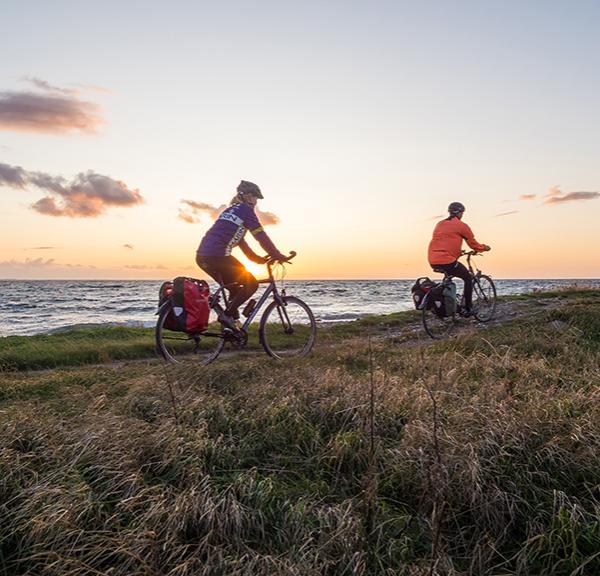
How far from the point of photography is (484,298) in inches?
559

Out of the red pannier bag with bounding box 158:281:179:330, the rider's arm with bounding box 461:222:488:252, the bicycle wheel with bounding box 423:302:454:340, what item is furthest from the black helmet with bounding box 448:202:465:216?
the red pannier bag with bounding box 158:281:179:330

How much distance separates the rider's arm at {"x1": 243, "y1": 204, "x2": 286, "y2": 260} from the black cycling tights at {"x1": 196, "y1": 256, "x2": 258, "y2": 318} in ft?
1.89

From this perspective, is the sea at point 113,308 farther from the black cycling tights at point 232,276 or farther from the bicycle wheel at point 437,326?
the black cycling tights at point 232,276

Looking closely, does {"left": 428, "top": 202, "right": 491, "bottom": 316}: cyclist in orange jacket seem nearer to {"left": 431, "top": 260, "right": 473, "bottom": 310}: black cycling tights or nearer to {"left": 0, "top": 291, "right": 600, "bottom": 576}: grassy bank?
{"left": 431, "top": 260, "right": 473, "bottom": 310}: black cycling tights

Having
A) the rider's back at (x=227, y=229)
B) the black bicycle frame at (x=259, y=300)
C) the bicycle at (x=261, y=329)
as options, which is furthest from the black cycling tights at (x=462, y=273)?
the rider's back at (x=227, y=229)

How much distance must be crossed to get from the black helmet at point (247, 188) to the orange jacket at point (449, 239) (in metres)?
5.78

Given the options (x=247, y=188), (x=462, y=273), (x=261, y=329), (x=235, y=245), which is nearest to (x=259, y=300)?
(x=261, y=329)

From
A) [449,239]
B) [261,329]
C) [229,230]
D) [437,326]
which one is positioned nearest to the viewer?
[229,230]

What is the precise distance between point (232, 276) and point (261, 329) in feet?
4.10

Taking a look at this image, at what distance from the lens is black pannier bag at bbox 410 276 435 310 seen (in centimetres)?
1223

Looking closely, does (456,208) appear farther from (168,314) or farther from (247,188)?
(168,314)

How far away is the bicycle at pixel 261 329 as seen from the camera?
343 inches

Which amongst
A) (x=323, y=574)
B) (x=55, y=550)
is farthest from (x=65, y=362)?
(x=323, y=574)

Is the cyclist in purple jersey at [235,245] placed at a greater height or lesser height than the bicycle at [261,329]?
greater
